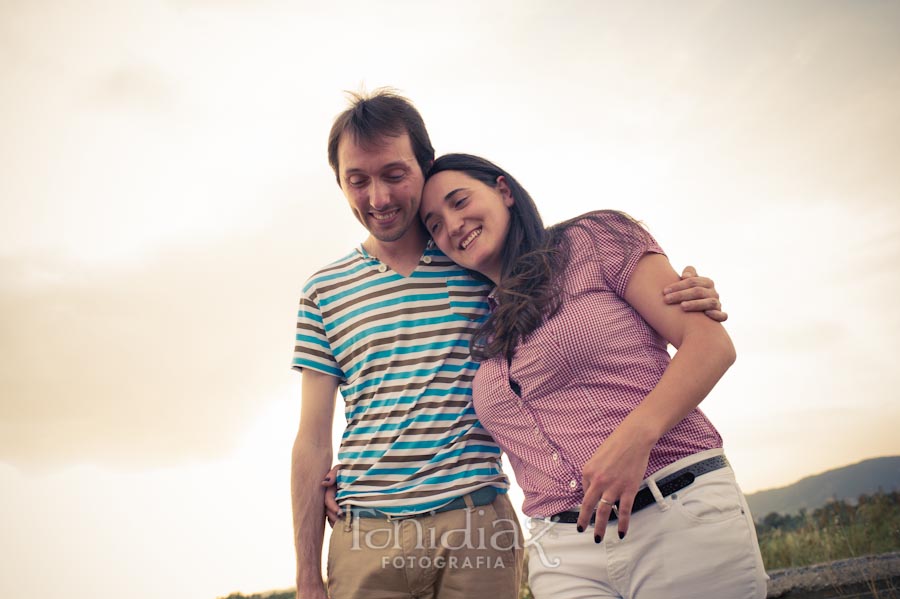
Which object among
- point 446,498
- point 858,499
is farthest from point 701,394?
point 858,499

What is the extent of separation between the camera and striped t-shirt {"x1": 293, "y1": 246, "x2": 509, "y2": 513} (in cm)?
286

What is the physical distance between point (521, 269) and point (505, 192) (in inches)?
21.5

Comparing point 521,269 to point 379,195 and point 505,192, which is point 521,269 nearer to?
point 505,192

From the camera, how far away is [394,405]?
9.67 feet

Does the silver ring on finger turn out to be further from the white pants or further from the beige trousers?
the beige trousers

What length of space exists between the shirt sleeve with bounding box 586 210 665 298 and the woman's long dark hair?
0.02 metres

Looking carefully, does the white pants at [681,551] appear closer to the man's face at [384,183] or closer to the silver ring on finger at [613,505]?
the silver ring on finger at [613,505]

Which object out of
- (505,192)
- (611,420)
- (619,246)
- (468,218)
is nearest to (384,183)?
(468,218)

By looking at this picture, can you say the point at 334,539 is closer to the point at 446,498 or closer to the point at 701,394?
the point at 446,498

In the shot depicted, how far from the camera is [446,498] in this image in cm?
280

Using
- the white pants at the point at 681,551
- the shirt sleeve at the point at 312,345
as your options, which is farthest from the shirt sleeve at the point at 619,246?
the shirt sleeve at the point at 312,345

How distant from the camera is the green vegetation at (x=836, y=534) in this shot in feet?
19.4

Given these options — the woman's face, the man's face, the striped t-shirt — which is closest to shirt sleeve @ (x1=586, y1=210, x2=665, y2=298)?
the woman's face

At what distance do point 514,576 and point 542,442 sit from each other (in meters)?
0.92
